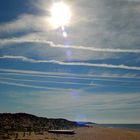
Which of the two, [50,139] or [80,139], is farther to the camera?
[80,139]

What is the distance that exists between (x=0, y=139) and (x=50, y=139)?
7.96m

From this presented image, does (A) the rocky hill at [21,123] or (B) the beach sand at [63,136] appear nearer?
(B) the beach sand at [63,136]

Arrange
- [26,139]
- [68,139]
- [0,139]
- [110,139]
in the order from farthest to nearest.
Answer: [110,139]
[68,139]
[26,139]
[0,139]

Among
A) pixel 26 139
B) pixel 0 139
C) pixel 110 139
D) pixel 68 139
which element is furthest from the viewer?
pixel 110 139

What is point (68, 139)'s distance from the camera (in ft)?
161

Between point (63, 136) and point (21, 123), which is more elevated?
point (21, 123)

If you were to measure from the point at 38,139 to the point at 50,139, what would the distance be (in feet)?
6.13

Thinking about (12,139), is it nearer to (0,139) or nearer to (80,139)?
(0,139)

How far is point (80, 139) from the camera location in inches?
2050

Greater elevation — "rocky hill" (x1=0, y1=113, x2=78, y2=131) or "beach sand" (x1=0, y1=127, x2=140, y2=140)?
"rocky hill" (x1=0, y1=113, x2=78, y2=131)

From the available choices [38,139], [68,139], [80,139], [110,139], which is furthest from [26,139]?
[110,139]

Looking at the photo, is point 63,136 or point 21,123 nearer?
point 63,136

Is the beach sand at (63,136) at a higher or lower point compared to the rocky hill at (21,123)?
lower

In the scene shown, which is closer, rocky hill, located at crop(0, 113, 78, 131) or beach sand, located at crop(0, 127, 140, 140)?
beach sand, located at crop(0, 127, 140, 140)
